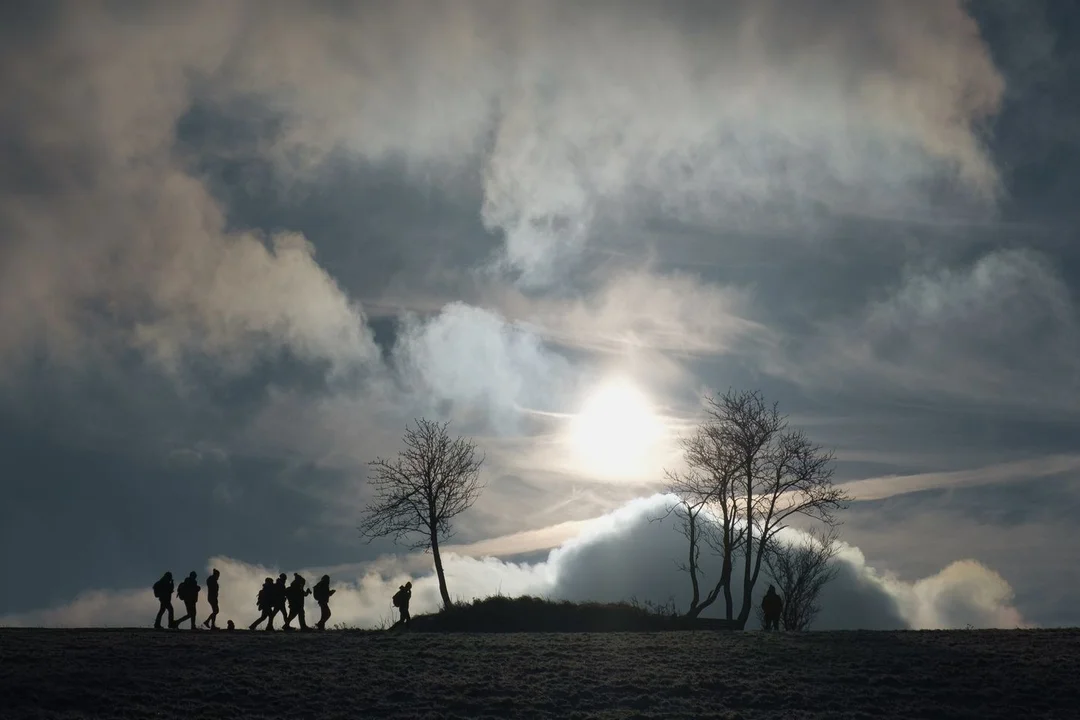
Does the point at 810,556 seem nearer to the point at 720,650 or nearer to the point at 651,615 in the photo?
the point at 651,615

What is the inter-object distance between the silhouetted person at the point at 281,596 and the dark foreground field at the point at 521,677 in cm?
318

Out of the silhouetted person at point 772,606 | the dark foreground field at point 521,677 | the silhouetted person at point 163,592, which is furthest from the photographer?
the silhouetted person at point 772,606

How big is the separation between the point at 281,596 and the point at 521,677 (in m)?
13.8

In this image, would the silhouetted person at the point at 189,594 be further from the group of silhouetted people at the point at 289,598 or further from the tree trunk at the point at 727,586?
the tree trunk at the point at 727,586

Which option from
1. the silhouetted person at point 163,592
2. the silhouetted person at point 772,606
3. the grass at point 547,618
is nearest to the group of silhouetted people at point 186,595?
the silhouetted person at point 163,592

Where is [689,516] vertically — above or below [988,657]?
above

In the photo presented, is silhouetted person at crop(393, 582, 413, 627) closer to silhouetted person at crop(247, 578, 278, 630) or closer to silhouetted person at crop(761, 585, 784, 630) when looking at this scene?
silhouetted person at crop(247, 578, 278, 630)

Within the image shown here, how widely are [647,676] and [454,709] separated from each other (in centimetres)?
663

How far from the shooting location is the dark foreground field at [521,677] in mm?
23641

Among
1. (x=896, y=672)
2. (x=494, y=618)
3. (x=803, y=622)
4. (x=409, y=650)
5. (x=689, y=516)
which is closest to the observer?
(x=896, y=672)

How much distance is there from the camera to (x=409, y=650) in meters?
31.2

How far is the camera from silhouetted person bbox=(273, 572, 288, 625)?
122 ft

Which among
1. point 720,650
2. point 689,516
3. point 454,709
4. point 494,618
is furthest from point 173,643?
point 689,516

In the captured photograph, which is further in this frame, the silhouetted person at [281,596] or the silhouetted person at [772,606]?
the silhouetted person at [772,606]
